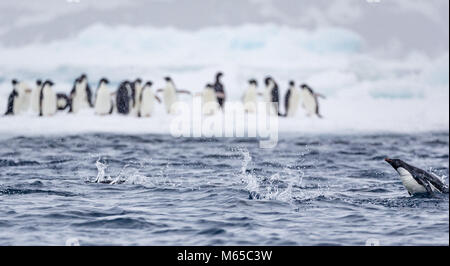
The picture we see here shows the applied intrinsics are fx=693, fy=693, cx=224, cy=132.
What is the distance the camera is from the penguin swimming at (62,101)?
12870mm

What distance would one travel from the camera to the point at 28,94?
13.1 metres

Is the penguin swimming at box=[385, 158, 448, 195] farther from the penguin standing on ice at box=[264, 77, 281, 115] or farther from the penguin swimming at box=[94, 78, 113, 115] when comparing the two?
the penguin swimming at box=[94, 78, 113, 115]

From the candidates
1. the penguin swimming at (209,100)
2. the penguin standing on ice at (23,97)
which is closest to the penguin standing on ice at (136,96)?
the penguin swimming at (209,100)

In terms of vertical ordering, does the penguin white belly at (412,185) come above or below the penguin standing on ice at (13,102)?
below

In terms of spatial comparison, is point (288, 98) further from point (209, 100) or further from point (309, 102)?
point (209, 100)

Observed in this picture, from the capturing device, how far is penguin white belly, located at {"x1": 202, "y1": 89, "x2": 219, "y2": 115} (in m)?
12.5

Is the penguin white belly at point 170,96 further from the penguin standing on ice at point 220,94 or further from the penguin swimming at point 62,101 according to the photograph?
the penguin swimming at point 62,101

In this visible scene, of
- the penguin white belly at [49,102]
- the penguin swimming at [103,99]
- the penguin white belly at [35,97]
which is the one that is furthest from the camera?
the penguin white belly at [35,97]

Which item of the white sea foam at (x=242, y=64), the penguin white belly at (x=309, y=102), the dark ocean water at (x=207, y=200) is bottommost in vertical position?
the dark ocean water at (x=207, y=200)

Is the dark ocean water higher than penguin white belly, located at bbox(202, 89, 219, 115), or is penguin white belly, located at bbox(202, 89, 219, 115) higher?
penguin white belly, located at bbox(202, 89, 219, 115)

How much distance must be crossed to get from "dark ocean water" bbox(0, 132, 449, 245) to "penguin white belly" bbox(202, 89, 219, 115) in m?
3.53

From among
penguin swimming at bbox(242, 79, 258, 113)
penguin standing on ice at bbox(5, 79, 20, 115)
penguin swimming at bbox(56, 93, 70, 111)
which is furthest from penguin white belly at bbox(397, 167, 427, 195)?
penguin standing on ice at bbox(5, 79, 20, 115)
